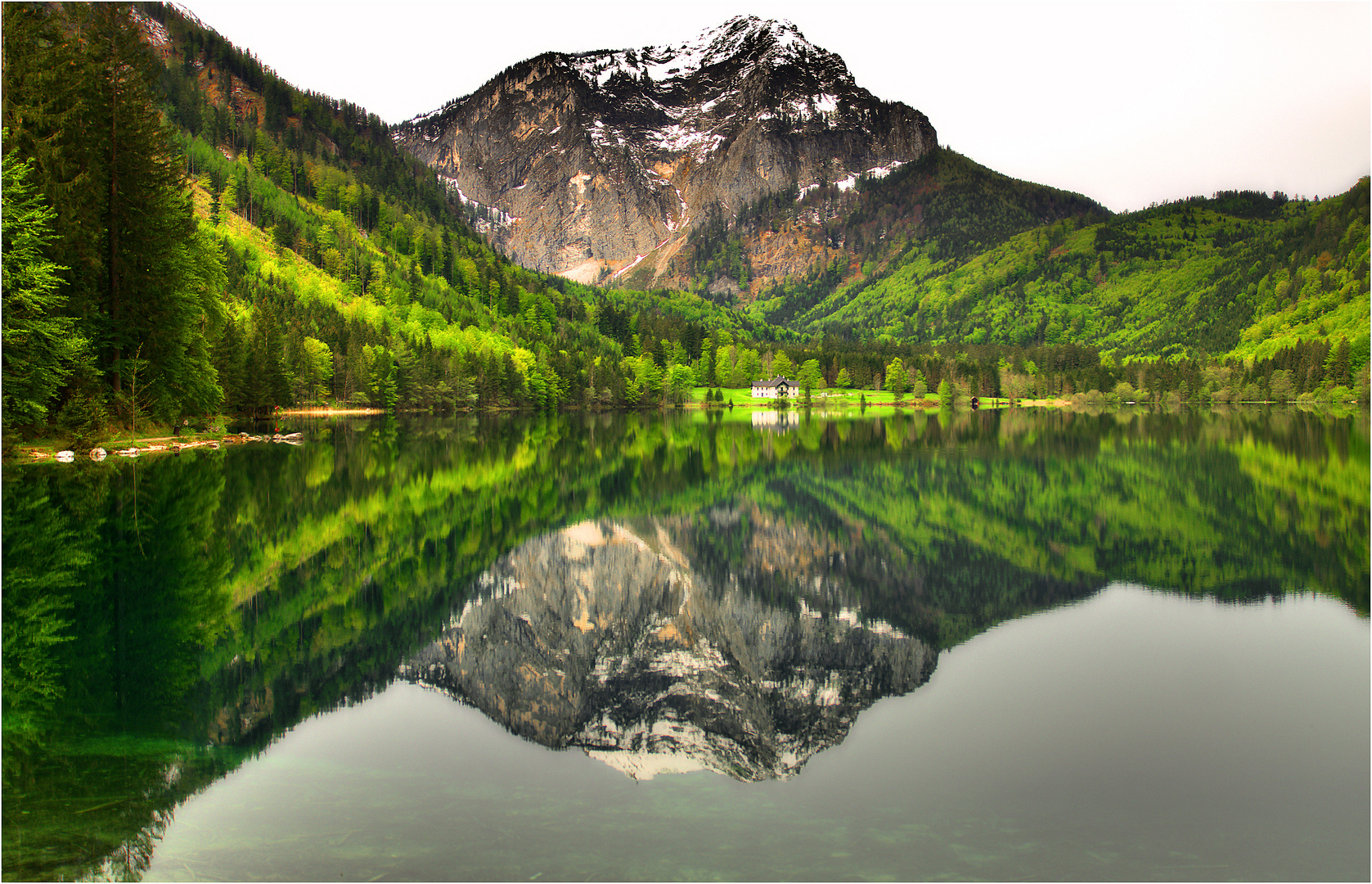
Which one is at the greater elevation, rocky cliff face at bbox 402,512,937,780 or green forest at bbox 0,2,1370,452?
green forest at bbox 0,2,1370,452

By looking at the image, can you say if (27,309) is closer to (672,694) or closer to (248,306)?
(672,694)

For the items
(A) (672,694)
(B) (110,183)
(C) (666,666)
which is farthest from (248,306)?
(A) (672,694)

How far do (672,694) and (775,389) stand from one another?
589 feet

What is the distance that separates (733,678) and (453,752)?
441 cm

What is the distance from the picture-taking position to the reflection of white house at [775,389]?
18862 centimetres

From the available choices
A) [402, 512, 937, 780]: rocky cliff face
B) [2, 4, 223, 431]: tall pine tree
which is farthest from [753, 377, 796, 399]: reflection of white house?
[402, 512, 937, 780]: rocky cliff face

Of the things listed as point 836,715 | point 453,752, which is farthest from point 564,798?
point 836,715

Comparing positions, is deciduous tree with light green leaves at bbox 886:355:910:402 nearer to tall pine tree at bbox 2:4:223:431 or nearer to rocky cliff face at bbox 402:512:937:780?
tall pine tree at bbox 2:4:223:431

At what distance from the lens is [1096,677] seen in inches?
504

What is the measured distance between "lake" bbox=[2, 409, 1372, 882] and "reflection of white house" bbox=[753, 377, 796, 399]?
16170 cm

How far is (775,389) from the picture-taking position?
190 m

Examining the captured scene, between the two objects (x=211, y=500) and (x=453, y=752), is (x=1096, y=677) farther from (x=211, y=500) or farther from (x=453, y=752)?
(x=211, y=500)

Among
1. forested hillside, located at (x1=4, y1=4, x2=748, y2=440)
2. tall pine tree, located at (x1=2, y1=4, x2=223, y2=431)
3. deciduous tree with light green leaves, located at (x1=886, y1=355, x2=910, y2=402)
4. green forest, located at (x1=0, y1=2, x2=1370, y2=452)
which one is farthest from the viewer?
deciduous tree with light green leaves, located at (x1=886, y1=355, x2=910, y2=402)

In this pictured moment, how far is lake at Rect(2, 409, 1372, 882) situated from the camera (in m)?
7.76
